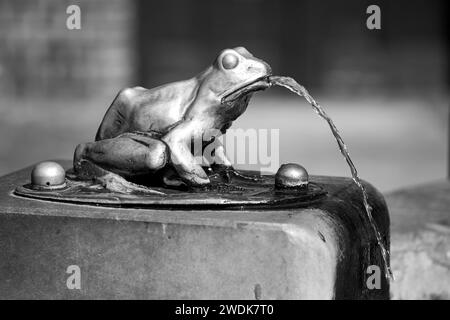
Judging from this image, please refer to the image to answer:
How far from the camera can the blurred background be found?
23.6ft

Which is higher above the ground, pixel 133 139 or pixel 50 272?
pixel 133 139

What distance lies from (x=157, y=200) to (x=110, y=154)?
0.27m

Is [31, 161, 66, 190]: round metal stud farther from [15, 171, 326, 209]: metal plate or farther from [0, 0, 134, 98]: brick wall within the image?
[0, 0, 134, 98]: brick wall

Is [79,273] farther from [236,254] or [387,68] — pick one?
[387,68]

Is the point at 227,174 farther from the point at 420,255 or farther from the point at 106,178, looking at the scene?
the point at 420,255

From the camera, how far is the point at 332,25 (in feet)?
27.2

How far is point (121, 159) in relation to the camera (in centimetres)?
264

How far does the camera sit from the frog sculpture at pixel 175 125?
Result: 2.60 m

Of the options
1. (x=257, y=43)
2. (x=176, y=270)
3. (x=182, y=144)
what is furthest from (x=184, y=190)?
(x=257, y=43)

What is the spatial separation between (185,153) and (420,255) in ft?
4.12

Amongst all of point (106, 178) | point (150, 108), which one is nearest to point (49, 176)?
point (106, 178)

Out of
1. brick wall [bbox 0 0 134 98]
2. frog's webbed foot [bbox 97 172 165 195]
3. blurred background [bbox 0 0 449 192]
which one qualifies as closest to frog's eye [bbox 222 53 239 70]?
frog's webbed foot [bbox 97 172 165 195]

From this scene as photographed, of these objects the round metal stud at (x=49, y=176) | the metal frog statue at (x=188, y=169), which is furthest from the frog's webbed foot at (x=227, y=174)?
the round metal stud at (x=49, y=176)

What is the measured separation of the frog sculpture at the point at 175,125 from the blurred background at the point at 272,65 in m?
3.87
